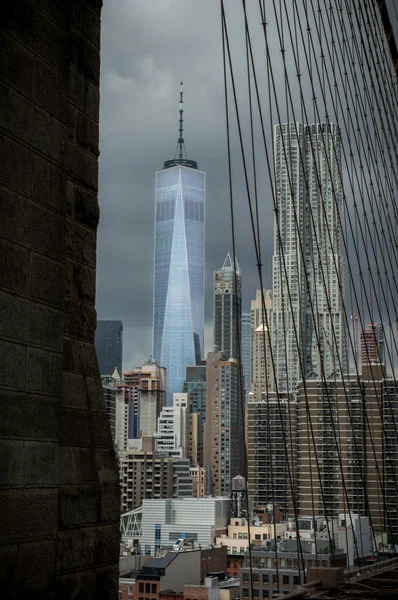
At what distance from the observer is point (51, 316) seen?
2.28m

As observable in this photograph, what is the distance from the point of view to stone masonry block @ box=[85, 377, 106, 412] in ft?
8.08

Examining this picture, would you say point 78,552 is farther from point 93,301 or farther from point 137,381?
point 137,381

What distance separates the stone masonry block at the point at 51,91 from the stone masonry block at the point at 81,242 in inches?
10.5

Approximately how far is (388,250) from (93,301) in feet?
21.5

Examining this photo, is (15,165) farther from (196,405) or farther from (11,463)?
(196,405)

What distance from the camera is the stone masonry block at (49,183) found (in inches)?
88.5

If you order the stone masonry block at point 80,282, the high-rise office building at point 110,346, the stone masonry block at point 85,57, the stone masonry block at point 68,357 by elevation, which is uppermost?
the high-rise office building at point 110,346

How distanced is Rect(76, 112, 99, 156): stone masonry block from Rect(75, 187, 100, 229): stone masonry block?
120 millimetres

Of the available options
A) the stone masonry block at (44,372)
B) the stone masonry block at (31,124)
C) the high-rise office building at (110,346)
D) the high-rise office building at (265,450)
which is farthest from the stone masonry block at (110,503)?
the high-rise office building at (110,346)

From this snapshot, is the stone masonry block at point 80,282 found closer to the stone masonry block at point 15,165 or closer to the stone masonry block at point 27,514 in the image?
the stone masonry block at point 15,165

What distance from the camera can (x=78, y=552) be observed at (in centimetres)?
232

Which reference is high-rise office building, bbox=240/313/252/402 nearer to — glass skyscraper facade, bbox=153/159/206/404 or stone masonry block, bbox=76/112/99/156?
glass skyscraper facade, bbox=153/159/206/404

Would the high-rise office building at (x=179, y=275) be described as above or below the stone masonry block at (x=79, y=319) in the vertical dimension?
above

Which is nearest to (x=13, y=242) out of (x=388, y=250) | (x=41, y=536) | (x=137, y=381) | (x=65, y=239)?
(x=65, y=239)
